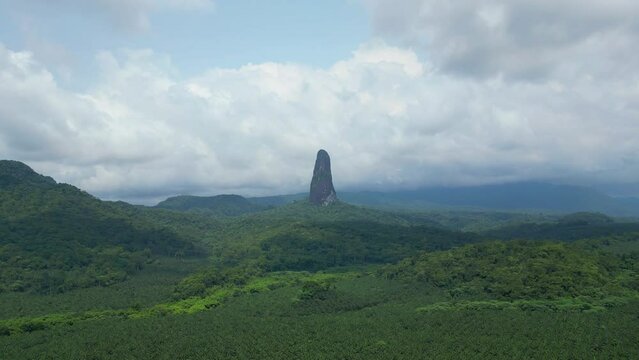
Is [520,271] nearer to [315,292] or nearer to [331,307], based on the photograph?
[331,307]

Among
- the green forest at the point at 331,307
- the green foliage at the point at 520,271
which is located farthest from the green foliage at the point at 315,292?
the green foliage at the point at 520,271

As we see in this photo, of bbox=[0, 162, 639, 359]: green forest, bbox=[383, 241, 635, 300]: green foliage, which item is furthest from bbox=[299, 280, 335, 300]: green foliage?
bbox=[383, 241, 635, 300]: green foliage

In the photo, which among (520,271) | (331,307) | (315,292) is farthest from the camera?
(315,292)

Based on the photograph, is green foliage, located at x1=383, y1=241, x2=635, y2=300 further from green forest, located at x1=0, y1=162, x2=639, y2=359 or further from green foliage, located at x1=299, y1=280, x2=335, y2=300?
green foliage, located at x1=299, y1=280, x2=335, y2=300

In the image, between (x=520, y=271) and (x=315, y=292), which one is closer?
(x=520, y=271)

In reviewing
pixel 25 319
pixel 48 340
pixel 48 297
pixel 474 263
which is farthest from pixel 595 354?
pixel 48 297

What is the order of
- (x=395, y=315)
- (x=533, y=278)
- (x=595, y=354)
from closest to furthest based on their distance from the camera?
(x=595, y=354)
(x=395, y=315)
(x=533, y=278)

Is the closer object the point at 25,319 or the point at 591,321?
the point at 591,321

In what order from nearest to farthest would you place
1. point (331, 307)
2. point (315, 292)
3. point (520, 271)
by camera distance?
point (331, 307), point (520, 271), point (315, 292)

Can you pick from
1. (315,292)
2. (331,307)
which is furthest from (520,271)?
(315,292)

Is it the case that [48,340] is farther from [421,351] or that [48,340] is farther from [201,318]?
[421,351]

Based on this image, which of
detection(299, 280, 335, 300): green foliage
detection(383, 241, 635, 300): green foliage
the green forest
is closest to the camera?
the green forest
